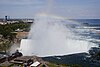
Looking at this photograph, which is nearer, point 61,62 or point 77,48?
point 61,62

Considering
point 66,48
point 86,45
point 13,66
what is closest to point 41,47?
point 66,48

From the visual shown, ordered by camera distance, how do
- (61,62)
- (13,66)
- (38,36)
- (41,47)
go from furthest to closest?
(38,36), (41,47), (61,62), (13,66)

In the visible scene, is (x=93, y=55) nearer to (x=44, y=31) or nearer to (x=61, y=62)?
(x=61, y=62)

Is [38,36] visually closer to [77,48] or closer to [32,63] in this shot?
[77,48]

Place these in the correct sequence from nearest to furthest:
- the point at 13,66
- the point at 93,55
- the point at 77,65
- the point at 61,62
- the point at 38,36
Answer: the point at 13,66 < the point at 77,65 < the point at 61,62 < the point at 93,55 < the point at 38,36

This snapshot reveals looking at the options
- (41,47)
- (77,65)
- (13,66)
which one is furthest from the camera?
(41,47)

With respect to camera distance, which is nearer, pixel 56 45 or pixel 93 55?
pixel 93 55

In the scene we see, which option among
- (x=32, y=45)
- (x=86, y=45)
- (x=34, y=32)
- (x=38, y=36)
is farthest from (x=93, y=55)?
(x=34, y=32)

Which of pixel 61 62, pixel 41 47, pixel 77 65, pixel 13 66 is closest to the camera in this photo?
pixel 13 66

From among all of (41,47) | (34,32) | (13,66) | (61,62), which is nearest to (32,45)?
(41,47)
